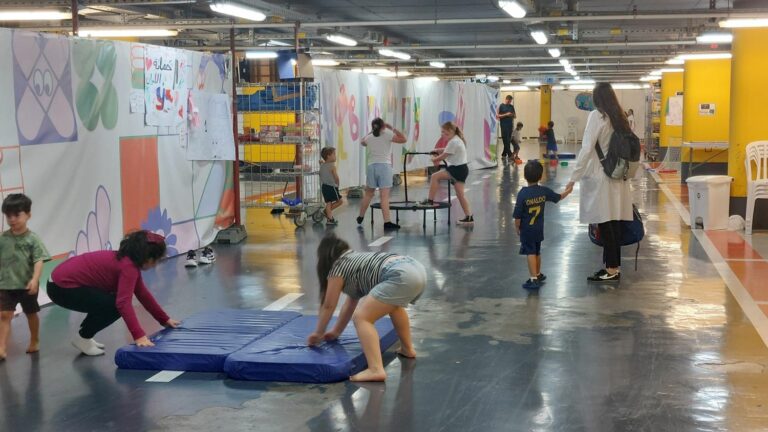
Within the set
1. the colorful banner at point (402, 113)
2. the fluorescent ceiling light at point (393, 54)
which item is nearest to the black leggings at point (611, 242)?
the colorful banner at point (402, 113)

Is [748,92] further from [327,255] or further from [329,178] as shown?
[327,255]

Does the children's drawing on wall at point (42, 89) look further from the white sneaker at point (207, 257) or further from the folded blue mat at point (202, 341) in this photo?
the folded blue mat at point (202, 341)

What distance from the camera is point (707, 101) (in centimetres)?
2122

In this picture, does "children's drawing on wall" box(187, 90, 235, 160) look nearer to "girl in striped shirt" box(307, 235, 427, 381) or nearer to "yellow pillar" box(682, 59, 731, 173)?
"girl in striped shirt" box(307, 235, 427, 381)

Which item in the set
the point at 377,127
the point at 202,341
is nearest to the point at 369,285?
the point at 202,341

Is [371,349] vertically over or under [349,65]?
under

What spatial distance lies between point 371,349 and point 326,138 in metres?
11.2

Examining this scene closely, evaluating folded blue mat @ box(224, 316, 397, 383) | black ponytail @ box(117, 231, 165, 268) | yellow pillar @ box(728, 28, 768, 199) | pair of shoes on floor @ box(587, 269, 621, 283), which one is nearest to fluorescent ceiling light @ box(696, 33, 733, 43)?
yellow pillar @ box(728, 28, 768, 199)

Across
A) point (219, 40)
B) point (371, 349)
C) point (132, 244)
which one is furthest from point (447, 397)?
point (219, 40)

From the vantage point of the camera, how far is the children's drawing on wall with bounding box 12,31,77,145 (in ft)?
25.5

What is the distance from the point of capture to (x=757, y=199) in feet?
40.8

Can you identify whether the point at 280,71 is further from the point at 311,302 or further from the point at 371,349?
the point at 371,349

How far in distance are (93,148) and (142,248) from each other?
3.34m

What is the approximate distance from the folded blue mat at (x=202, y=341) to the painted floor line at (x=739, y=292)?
359 cm
